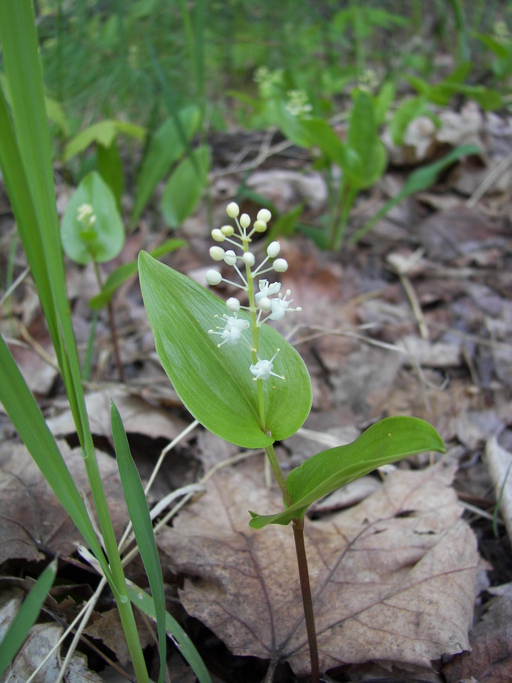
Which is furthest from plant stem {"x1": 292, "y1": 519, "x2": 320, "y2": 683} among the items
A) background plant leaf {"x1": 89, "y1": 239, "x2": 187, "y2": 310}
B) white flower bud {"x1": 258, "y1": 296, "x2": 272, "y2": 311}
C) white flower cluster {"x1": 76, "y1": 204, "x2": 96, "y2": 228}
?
white flower cluster {"x1": 76, "y1": 204, "x2": 96, "y2": 228}

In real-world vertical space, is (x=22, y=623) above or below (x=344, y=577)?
above

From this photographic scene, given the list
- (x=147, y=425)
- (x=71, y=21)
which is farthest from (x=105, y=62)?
(x=147, y=425)

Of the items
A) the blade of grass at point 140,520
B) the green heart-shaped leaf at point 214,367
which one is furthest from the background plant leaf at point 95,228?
the blade of grass at point 140,520

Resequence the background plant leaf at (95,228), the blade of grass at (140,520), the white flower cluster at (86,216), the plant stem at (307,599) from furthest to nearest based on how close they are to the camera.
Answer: the background plant leaf at (95,228) → the white flower cluster at (86,216) → the plant stem at (307,599) → the blade of grass at (140,520)

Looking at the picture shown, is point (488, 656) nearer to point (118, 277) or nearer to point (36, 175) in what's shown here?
point (36, 175)

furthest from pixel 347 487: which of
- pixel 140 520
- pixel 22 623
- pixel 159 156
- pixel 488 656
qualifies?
pixel 159 156

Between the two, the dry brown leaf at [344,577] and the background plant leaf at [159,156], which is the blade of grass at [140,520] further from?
the background plant leaf at [159,156]

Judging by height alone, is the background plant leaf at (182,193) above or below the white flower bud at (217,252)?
below

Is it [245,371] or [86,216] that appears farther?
[86,216]
